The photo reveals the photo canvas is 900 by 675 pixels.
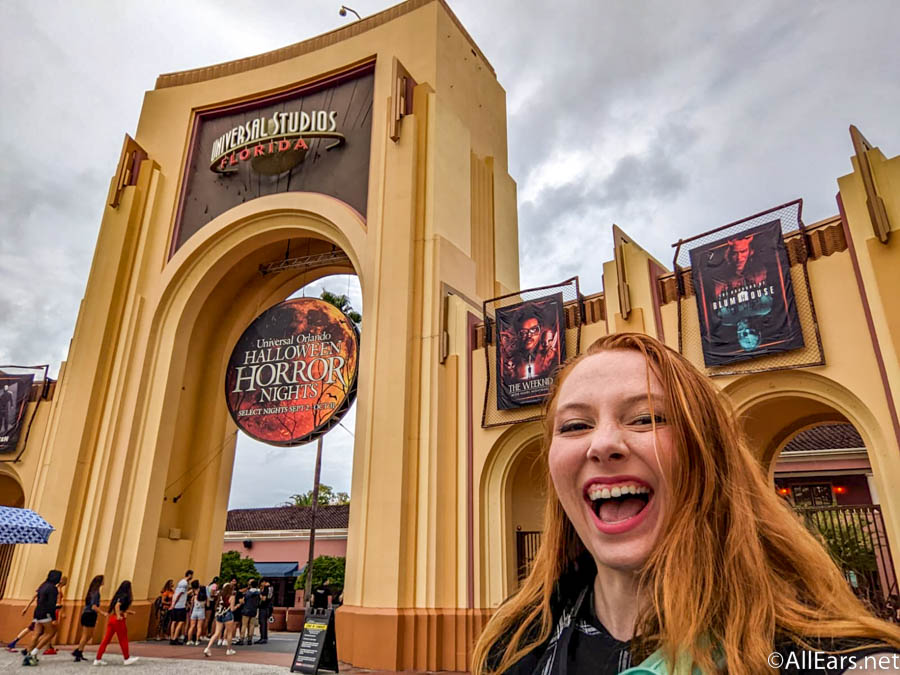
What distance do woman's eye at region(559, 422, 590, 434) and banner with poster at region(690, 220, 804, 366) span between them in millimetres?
7792

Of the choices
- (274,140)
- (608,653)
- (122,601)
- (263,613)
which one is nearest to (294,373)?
(122,601)

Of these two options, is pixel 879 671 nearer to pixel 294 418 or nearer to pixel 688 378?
pixel 688 378

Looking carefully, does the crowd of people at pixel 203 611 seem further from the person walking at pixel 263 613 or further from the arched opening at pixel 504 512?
the arched opening at pixel 504 512

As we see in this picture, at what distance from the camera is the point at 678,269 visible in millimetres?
9586

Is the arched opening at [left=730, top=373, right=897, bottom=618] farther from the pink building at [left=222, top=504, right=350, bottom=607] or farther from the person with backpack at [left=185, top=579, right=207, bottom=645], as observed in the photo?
the pink building at [left=222, top=504, right=350, bottom=607]

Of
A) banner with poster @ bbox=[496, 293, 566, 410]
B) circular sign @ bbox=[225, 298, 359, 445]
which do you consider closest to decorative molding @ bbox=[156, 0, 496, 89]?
circular sign @ bbox=[225, 298, 359, 445]

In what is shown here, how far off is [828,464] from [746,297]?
11.8 m

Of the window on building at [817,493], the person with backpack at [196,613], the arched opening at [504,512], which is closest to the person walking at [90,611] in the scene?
the person with backpack at [196,613]

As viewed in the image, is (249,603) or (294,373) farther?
(294,373)

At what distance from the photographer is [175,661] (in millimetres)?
10789

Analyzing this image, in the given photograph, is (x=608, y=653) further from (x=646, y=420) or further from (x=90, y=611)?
(x=90, y=611)

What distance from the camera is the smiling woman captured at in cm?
111

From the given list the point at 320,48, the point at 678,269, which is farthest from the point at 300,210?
the point at 678,269

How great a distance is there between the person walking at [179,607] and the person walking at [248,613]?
127 cm
